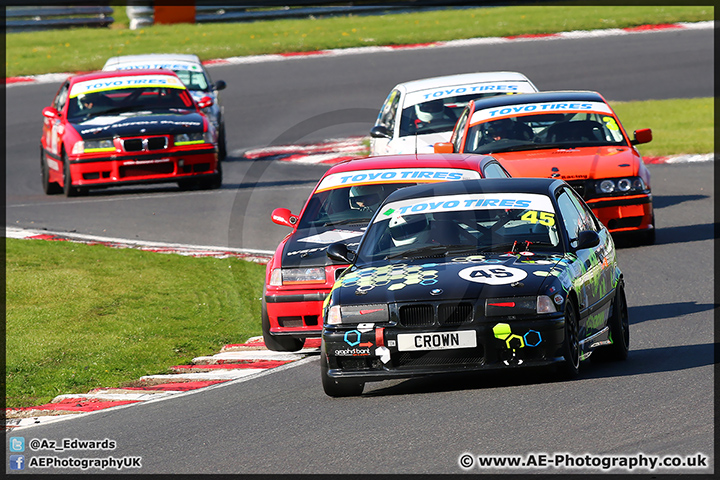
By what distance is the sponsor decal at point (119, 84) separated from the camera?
1908cm

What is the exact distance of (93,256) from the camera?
14195 millimetres

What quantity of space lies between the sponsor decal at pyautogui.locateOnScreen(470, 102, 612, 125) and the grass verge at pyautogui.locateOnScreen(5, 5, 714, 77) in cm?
1937

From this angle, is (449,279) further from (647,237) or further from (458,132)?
(458,132)

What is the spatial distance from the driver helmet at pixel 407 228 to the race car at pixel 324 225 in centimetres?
95

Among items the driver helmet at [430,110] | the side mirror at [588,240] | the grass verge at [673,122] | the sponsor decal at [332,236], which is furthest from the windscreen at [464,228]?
the grass verge at [673,122]

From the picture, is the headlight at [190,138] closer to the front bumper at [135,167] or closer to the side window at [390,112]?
the front bumper at [135,167]

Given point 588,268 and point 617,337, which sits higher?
point 588,268

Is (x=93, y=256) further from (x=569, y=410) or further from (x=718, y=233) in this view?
(x=569, y=410)

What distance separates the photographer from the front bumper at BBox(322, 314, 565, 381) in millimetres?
7441

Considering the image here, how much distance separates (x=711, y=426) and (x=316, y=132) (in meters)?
21.6

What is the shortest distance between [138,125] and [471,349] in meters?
11.5

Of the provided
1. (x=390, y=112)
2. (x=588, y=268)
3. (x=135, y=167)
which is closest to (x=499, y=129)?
(x=390, y=112)

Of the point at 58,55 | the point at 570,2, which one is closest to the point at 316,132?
the point at 58,55

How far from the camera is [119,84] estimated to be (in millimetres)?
19109
